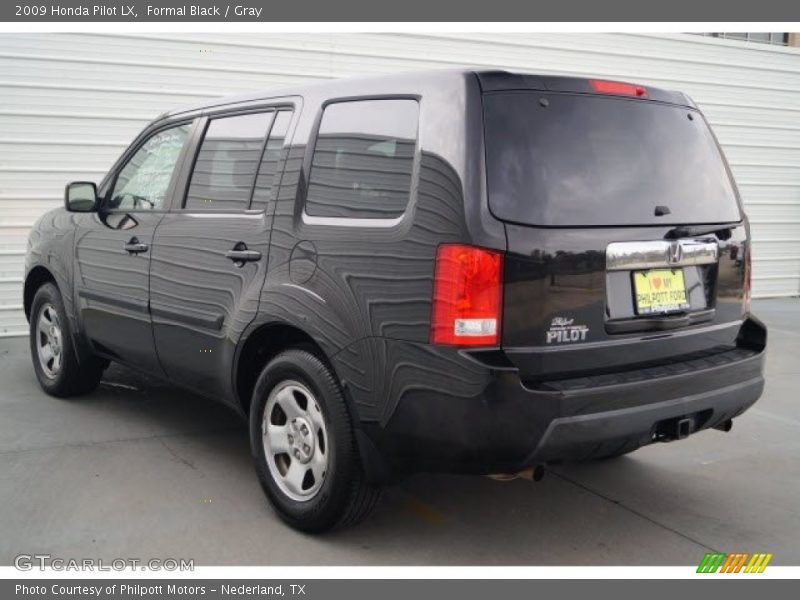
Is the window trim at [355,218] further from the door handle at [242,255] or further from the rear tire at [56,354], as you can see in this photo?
the rear tire at [56,354]

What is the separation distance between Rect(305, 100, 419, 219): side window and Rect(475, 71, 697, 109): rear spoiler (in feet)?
1.02

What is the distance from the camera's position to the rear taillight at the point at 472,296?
3.03 meters

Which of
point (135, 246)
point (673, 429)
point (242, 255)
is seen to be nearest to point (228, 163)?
point (242, 255)

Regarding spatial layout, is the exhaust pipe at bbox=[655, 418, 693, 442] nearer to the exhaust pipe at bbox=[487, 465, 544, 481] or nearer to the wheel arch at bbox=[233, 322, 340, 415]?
the exhaust pipe at bbox=[487, 465, 544, 481]

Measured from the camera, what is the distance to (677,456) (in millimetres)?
4867

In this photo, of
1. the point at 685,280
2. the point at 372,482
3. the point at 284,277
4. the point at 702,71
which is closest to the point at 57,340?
the point at 284,277

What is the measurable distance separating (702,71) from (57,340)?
8.79m

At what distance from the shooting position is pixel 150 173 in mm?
4973

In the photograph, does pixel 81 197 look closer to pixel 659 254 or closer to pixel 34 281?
pixel 34 281

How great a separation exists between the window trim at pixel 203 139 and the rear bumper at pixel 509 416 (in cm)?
127

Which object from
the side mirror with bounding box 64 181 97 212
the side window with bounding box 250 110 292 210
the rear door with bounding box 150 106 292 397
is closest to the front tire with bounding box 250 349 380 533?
the rear door with bounding box 150 106 292 397

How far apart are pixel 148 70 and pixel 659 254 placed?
6.17 meters

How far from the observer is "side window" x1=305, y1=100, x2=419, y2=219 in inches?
131

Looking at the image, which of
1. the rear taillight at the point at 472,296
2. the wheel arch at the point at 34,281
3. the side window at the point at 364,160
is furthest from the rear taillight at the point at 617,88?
the wheel arch at the point at 34,281
